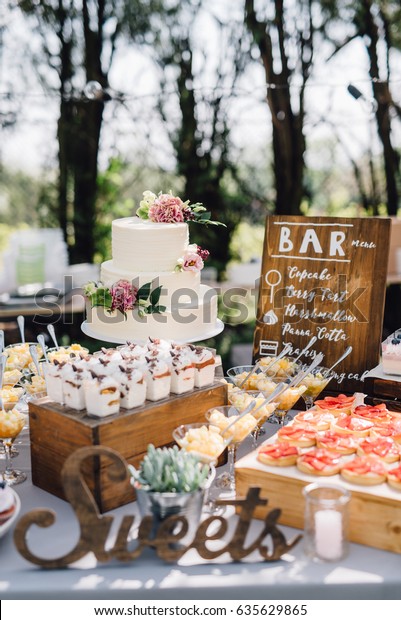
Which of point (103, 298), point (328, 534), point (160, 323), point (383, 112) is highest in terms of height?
point (383, 112)

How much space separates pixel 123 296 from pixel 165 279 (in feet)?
0.66

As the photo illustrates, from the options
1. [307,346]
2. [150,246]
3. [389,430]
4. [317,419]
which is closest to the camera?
[389,430]

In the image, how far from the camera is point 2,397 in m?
2.42

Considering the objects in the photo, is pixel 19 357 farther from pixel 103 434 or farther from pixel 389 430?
pixel 389 430

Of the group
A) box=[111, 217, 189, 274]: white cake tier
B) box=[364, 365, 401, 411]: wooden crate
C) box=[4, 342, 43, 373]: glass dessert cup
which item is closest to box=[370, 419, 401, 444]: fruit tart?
box=[364, 365, 401, 411]: wooden crate

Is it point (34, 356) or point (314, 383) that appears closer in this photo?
point (34, 356)

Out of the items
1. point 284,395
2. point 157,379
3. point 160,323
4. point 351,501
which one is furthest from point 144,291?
point 351,501

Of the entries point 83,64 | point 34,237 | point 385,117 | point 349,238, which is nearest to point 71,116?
point 83,64

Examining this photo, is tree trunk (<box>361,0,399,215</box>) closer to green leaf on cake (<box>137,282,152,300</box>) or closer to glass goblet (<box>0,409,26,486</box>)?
green leaf on cake (<box>137,282,152,300</box>)

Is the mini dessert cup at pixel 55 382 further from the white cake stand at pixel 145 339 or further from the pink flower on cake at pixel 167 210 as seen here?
the pink flower on cake at pixel 167 210

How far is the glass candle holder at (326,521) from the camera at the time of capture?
1.85 m

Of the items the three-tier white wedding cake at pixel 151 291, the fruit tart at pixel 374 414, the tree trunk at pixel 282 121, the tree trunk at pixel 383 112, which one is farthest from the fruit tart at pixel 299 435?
the tree trunk at pixel 383 112

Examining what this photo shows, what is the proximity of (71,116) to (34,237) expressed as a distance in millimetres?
1573

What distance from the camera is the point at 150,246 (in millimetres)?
2881
